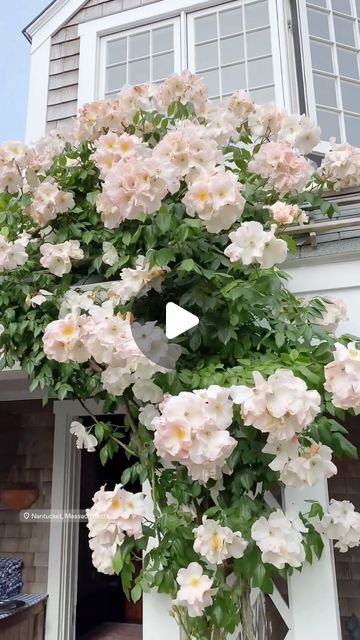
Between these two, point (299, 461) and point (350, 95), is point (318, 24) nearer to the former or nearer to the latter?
point (350, 95)

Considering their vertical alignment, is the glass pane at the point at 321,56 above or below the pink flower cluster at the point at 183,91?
above

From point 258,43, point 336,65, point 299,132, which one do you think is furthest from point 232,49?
point 299,132

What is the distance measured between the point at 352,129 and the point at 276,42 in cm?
78

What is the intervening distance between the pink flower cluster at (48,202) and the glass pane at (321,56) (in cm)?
196

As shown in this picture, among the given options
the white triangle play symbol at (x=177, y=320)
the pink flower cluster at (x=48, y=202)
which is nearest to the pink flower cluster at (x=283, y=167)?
the white triangle play symbol at (x=177, y=320)

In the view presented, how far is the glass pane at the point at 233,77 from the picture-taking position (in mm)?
3371

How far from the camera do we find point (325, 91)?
3.19 m

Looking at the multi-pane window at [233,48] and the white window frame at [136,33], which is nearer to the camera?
the multi-pane window at [233,48]

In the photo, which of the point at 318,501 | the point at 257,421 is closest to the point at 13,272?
the point at 257,421

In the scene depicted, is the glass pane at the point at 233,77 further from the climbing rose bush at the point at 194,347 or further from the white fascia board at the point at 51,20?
the white fascia board at the point at 51,20

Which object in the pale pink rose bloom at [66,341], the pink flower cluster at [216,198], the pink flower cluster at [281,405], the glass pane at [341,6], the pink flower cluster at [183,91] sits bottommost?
the pink flower cluster at [281,405]

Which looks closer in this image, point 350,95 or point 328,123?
point 328,123

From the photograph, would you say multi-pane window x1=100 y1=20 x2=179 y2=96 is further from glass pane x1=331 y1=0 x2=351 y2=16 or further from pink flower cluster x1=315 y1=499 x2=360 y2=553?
pink flower cluster x1=315 y1=499 x2=360 y2=553

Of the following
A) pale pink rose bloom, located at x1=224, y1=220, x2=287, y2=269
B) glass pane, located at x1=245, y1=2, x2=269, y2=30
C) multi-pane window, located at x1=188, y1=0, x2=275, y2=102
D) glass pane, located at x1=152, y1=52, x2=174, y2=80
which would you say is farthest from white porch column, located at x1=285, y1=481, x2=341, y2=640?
glass pane, located at x1=245, y1=2, x2=269, y2=30
